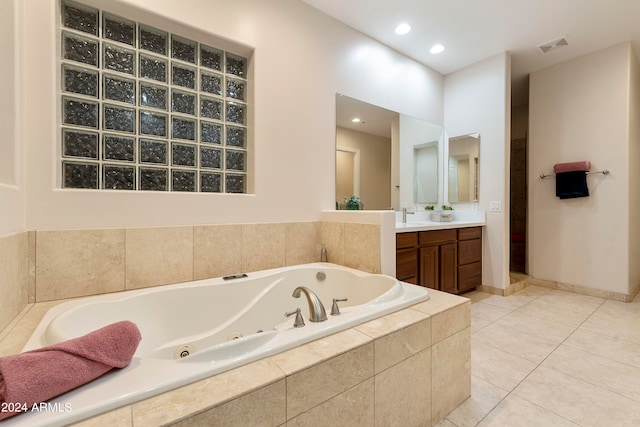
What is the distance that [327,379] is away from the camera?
34.2 inches

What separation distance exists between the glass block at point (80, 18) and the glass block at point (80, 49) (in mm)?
53

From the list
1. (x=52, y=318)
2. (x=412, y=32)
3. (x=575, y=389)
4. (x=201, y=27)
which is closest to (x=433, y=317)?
(x=575, y=389)

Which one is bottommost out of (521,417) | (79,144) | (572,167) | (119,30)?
(521,417)

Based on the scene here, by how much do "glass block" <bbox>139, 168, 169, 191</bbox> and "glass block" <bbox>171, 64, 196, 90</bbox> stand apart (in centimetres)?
59

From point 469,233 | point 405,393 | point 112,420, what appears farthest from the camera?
point 469,233

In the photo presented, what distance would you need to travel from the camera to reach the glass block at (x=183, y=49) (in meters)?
1.80

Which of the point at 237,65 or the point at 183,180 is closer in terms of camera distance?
the point at 183,180

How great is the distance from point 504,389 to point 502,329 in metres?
0.84

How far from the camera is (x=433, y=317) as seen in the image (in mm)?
1189

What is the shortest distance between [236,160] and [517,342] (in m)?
2.39

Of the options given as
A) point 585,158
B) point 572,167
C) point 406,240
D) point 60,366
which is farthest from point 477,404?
point 585,158

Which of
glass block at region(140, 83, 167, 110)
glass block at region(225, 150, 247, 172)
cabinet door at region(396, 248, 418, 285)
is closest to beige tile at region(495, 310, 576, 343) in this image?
cabinet door at region(396, 248, 418, 285)

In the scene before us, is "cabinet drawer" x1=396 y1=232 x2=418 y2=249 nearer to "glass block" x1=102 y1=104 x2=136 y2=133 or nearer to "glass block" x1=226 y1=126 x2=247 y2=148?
"glass block" x1=226 y1=126 x2=247 y2=148

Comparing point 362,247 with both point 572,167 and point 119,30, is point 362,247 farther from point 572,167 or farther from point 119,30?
point 572,167
